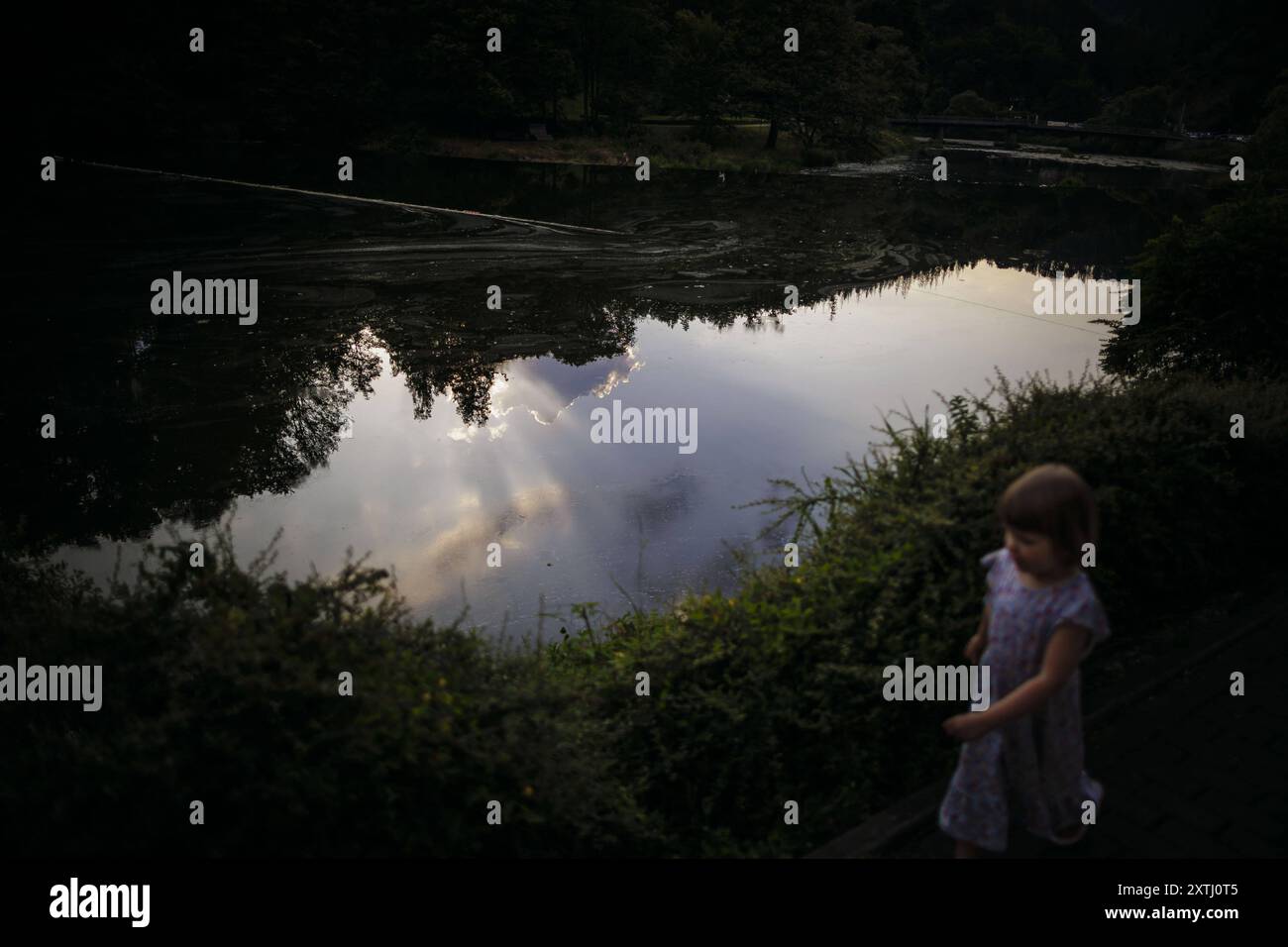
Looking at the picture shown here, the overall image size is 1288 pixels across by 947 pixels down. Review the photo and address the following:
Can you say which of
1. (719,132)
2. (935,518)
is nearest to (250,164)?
(719,132)

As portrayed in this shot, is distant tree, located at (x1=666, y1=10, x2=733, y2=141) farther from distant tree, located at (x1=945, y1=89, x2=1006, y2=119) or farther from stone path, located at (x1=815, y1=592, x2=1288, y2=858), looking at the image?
distant tree, located at (x1=945, y1=89, x2=1006, y2=119)

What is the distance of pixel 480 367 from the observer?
13.3 metres

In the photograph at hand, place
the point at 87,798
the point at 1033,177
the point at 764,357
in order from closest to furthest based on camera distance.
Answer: the point at 87,798 → the point at 764,357 → the point at 1033,177

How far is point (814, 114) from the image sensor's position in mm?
54938

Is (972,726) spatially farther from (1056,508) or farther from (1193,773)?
Result: (1193,773)

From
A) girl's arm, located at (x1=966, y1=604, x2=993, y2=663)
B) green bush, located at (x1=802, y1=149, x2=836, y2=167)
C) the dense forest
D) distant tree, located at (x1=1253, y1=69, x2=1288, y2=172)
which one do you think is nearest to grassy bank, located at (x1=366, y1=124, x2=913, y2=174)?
green bush, located at (x1=802, y1=149, x2=836, y2=167)

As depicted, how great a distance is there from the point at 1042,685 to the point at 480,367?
11.0 metres

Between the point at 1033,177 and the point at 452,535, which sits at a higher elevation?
the point at 1033,177

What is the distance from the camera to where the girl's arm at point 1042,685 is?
3256 mm

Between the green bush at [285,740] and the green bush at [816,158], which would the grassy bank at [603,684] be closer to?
the green bush at [285,740]

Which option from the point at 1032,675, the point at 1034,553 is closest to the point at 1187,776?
the point at 1032,675

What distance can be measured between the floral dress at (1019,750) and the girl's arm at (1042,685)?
0.11m
